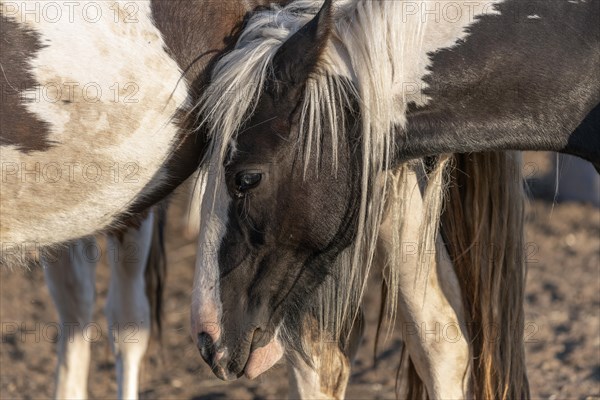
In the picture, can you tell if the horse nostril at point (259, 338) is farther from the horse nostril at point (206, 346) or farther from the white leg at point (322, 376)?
the white leg at point (322, 376)

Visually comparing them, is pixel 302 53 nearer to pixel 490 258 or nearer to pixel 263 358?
pixel 263 358

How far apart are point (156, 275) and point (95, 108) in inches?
58.1

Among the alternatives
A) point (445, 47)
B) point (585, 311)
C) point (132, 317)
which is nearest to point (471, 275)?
point (445, 47)

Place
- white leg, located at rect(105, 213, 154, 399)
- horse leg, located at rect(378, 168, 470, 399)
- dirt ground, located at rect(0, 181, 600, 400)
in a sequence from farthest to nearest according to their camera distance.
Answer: dirt ground, located at rect(0, 181, 600, 400) → white leg, located at rect(105, 213, 154, 399) → horse leg, located at rect(378, 168, 470, 399)

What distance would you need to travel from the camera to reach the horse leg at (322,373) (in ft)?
9.58

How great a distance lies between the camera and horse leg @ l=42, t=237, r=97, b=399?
11.7 feet

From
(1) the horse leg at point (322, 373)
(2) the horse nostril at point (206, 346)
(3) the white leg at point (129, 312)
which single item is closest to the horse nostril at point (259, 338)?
(2) the horse nostril at point (206, 346)

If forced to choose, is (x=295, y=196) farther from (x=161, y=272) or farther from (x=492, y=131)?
(x=161, y=272)

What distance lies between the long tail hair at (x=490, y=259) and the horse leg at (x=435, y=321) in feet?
0.14

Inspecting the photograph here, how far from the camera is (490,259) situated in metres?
2.86

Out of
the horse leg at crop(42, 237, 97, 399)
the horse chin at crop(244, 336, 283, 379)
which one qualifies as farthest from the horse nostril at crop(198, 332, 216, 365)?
the horse leg at crop(42, 237, 97, 399)

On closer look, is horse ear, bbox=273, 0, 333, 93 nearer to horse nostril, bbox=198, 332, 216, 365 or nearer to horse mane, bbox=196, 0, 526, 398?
horse mane, bbox=196, 0, 526, 398

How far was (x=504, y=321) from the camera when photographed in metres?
2.91

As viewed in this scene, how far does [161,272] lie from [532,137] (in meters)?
1.88
